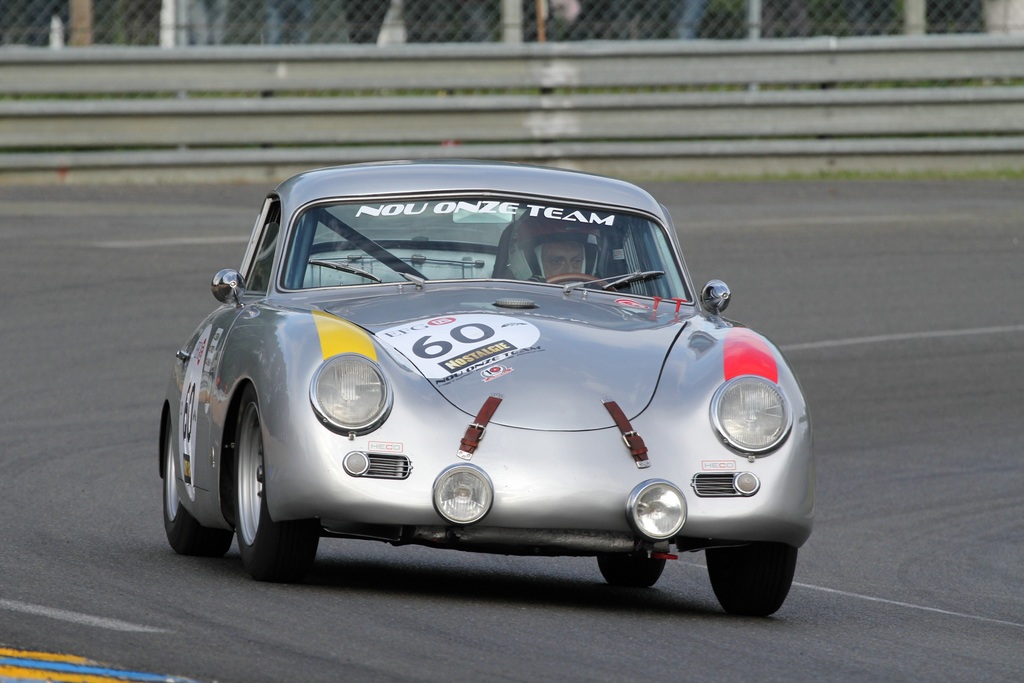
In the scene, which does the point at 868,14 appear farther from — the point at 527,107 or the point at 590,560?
the point at 590,560

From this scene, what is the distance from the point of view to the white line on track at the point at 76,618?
4848 millimetres

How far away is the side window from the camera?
7.00 m

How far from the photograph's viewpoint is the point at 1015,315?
1448 cm

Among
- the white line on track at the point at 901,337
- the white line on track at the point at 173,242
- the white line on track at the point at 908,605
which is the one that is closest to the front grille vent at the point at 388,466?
Answer: the white line on track at the point at 908,605

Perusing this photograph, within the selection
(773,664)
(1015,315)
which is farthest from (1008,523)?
(1015,315)

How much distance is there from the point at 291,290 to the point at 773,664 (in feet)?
8.13

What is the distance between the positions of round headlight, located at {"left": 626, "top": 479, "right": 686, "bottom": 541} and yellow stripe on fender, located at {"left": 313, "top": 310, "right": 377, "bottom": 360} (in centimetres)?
Answer: 89

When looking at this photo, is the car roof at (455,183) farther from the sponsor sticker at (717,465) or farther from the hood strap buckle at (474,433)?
the sponsor sticker at (717,465)

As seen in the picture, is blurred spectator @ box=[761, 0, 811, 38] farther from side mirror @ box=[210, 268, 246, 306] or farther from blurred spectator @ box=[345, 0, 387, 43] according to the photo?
side mirror @ box=[210, 268, 246, 306]

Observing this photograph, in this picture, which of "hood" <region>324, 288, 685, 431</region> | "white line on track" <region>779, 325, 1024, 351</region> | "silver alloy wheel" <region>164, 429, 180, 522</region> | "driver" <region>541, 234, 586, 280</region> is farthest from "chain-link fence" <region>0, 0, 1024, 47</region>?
"hood" <region>324, 288, 685, 431</region>

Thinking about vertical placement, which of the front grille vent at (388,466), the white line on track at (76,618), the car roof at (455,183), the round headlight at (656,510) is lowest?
the white line on track at (76,618)

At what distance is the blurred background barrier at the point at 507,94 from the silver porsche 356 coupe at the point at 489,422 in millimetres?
10181

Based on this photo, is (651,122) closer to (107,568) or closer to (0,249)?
(0,249)

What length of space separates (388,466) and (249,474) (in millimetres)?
704
